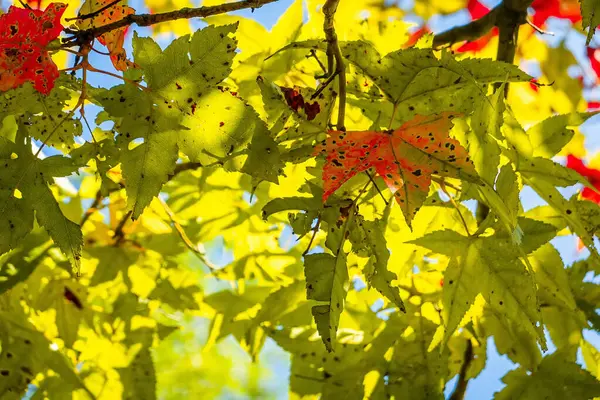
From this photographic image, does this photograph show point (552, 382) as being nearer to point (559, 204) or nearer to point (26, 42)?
point (559, 204)

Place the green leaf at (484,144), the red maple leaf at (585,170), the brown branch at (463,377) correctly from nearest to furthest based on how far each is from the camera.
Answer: the green leaf at (484,144)
the brown branch at (463,377)
the red maple leaf at (585,170)

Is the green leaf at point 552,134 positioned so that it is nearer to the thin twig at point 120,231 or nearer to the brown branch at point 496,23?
the brown branch at point 496,23

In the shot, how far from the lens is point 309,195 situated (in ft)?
2.77

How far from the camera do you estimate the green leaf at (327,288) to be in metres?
0.58

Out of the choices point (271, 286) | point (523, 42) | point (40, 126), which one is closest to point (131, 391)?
point (271, 286)

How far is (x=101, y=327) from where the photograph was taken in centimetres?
110

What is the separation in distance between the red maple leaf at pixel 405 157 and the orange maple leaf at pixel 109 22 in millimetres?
228

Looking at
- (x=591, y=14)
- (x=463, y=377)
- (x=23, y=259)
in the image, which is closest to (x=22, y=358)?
(x=23, y=259)

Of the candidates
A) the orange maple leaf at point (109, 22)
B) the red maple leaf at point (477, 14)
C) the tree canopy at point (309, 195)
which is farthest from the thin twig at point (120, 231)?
the red maple leaf at point (477, 14)

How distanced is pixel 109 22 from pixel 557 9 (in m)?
0.85

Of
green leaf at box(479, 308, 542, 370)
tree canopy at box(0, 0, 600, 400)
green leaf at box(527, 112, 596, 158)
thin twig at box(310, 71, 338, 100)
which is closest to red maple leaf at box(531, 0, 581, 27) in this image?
tree canopy at box(0, 0, 600, 400)

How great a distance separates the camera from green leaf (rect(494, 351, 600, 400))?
2.80 feet

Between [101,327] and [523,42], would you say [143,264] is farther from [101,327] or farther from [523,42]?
[523,42]

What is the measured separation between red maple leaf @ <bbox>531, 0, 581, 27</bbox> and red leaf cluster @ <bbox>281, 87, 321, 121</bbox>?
72 centimetres
